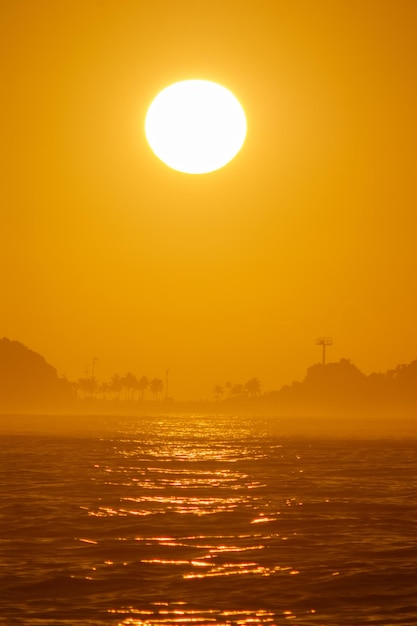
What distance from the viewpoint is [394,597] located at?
19219 millimetres

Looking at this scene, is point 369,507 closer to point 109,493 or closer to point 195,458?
point 109,493

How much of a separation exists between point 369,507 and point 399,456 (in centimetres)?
3752

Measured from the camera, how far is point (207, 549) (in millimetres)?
24688

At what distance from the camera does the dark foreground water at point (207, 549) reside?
17891 mm

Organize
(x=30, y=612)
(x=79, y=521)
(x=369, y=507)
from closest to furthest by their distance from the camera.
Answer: (x=30, y=612) → (x=79, y=521) → (x=369, y=507)

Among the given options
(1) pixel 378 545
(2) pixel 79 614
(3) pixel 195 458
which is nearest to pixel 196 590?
(2) pixel 79 614

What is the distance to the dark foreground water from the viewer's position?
17.9m

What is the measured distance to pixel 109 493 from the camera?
4031 cm

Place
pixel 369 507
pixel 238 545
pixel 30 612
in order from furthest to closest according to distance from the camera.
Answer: pixel 369 507
pixel 238 545
pixel 30 612

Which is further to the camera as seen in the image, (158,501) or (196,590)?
(158,501)

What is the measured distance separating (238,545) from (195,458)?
1844 inches

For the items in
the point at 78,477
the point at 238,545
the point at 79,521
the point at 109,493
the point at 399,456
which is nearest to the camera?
the point at 238,545

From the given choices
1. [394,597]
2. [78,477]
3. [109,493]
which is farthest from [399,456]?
[394,597]

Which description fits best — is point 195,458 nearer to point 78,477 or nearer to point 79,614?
point 78,477
